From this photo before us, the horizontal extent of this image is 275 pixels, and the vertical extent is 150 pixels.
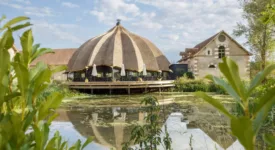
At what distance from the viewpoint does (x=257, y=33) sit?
2511 centimetres

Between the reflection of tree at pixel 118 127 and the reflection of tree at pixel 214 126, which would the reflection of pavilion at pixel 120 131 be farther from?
the reflection of tree at pixel 214 126

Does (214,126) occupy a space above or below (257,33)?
below

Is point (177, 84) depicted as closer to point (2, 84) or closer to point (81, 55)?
point (81, 55)

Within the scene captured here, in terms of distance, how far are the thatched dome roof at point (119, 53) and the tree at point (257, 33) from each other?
9.02m

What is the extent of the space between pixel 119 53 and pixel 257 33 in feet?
45.1

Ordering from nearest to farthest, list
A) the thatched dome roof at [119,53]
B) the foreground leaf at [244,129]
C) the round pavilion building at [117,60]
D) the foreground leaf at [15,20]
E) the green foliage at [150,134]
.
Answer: the foreground leaf at [244,129], the foreground leaf at [15,20], the green foliage at [150,134], the round pavilion building at [117,60], the thatched dome roof at [119,53]

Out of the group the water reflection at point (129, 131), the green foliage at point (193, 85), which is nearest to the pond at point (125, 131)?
the water reflection at point (129, 131)

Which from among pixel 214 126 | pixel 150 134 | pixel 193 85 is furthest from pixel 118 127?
pixel 193 85

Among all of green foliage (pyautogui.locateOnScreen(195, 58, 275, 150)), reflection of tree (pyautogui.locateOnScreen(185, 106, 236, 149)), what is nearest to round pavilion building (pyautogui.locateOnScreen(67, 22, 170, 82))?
reflection of tree (pyautogui.locateOnScreen(185, 106, 236, 149))

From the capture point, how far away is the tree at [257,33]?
2425 cm

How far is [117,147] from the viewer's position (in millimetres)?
6020

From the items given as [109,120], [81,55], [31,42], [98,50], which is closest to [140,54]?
[98,50]

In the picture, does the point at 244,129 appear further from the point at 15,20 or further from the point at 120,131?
the point at 120,131

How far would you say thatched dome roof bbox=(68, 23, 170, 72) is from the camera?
26.7 m
